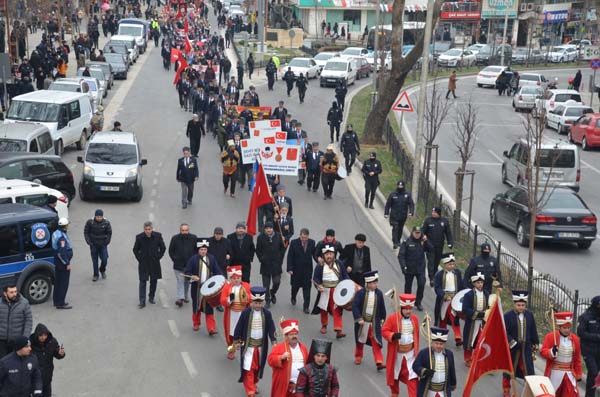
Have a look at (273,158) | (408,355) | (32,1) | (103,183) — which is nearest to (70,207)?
(103,183)

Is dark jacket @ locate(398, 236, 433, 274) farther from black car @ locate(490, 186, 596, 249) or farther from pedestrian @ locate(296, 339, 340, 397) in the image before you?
pedestrian @ locate(296, 339, 340, 397)

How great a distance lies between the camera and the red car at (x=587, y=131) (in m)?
37.2

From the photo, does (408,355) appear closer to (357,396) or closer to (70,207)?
(357,396)

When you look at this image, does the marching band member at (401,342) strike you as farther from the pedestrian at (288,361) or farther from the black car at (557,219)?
the black car at (557,219)

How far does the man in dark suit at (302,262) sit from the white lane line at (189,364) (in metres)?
2.81

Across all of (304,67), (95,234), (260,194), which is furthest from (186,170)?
(304,67)

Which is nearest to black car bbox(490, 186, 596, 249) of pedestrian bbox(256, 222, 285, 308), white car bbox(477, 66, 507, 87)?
pedestrian bbox(256, 222, 285, 308)

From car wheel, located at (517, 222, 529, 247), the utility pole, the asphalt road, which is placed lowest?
the asphalt road

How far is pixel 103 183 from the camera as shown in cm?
2336

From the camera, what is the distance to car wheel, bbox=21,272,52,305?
1596 cm

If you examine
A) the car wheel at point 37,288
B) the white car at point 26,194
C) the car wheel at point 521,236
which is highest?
the white car at point 26,194

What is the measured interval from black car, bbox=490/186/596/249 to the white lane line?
10390 mm

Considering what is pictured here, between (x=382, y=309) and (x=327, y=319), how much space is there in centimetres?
179

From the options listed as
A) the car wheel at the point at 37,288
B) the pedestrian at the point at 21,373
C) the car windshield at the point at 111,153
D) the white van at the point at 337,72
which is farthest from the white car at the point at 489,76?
the pedestrian at the point at 21,373
